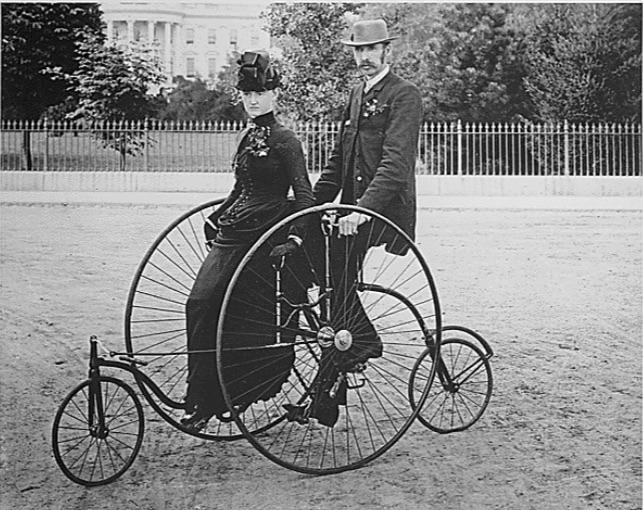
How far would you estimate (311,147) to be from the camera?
3.26m

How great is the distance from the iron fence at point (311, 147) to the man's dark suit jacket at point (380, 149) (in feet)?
0.22

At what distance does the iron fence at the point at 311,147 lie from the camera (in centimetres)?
333

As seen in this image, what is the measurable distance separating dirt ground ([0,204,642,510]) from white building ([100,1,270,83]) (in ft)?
1.83

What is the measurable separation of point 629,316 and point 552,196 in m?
0.57

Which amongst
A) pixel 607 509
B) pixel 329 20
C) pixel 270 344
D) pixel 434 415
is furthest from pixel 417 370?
pixel 329 20

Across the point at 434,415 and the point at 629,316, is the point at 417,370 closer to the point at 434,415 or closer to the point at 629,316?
the point at 434,415

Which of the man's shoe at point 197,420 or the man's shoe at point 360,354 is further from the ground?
the man's shoe at point 360,354

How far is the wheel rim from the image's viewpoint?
345cm

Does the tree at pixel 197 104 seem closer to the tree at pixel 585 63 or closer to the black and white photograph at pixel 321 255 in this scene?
the black and white photograph at pixel 321 255

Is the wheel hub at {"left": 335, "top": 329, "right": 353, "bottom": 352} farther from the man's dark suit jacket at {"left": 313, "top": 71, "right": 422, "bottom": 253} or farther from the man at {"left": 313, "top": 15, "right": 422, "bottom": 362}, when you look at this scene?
the man's dark suit jacket at {"left": 313, "top": 71, "right": 422, "bottom": 253}

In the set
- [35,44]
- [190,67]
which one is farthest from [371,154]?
[35,44]

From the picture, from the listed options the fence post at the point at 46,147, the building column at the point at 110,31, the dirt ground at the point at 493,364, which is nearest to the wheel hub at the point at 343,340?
the dirt ground at the point at 493,364

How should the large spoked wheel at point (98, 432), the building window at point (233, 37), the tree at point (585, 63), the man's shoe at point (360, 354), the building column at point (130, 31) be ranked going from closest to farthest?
the large spoked wheel at point (98, 432)
the man's shoe at point (360, 354)
the building window at point (233, 37)
the building column at point (130, 31)
the tree at point (585, 63)

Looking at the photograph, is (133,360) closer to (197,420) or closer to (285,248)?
(197,420)
